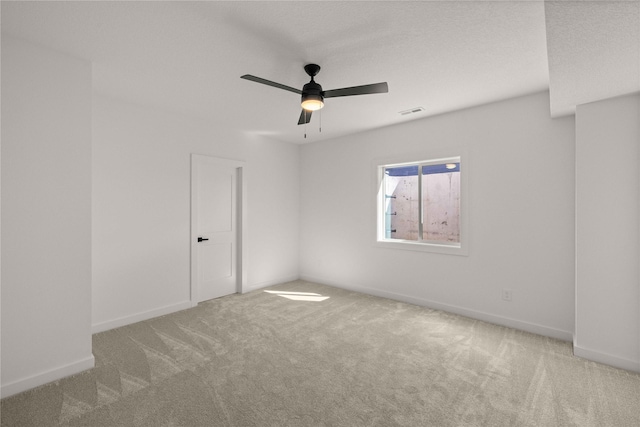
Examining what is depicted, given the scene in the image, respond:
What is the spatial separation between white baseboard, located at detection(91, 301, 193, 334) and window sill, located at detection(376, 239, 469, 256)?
2.96 m

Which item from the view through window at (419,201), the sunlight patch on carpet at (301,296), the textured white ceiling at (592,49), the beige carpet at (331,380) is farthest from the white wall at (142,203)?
the textured white ceiling at (592,49)

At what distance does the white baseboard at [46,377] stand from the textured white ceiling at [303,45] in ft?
8.30

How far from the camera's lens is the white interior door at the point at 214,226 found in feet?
13.8

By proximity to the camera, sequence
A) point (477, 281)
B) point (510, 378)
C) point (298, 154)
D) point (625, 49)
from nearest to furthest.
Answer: point (625, 49), point (510, 378), point (477, 281), point (298, 154)

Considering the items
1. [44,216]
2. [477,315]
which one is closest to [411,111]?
[477,315]

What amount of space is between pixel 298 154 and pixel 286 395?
4356mm

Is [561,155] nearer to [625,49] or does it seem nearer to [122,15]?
[625,49]

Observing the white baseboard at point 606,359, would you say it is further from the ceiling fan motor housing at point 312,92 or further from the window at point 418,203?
the ceiling fan motor housing at point 312,92

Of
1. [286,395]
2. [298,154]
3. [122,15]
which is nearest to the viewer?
[122,15]

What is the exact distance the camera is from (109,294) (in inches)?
133

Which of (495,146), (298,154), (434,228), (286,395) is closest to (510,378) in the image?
(286,395)

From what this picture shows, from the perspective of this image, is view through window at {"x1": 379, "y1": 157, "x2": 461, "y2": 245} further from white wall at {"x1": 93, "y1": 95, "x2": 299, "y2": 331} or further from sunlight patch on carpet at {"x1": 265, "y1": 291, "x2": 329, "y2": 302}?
white wall at {"x1": 93, "y1": 95, "x2": 299, "y2": 331}

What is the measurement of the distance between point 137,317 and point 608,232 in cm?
496

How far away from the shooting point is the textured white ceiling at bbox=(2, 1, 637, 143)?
1.88 meters
